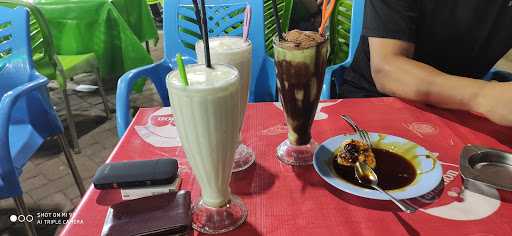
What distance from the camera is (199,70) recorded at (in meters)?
0.73

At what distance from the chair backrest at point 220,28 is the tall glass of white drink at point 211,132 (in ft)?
3.55

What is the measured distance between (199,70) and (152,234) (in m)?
0.30

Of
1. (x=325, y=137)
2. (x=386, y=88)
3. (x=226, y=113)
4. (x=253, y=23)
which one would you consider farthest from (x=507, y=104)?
(x=253, y=23)

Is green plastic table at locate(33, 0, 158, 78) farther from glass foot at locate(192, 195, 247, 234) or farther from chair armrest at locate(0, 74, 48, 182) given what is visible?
glass foot at locate(192, 195, 247, 234)

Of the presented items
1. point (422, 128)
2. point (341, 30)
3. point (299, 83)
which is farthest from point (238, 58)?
point (341, 30)

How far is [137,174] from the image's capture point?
816 mm

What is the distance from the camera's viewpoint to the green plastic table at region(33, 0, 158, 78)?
2.67 m

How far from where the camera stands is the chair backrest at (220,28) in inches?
71.2

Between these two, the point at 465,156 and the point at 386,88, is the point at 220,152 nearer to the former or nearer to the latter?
the point at 465,156

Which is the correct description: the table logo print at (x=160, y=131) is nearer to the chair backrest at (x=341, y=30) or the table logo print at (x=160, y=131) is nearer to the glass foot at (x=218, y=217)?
the glass foot at (x=218, y=217)

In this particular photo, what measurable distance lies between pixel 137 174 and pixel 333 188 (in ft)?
1.34

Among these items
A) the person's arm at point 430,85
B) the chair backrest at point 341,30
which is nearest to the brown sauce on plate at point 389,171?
the person's arm at point 430,85

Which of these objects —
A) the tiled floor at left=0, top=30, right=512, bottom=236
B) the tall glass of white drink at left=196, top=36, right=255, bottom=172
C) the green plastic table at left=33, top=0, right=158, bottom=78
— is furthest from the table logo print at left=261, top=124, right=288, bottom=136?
the green plastic table at left=33, top=0, right=158, bottom=78

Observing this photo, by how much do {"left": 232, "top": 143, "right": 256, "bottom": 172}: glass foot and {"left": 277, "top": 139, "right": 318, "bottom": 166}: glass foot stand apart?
7cm
